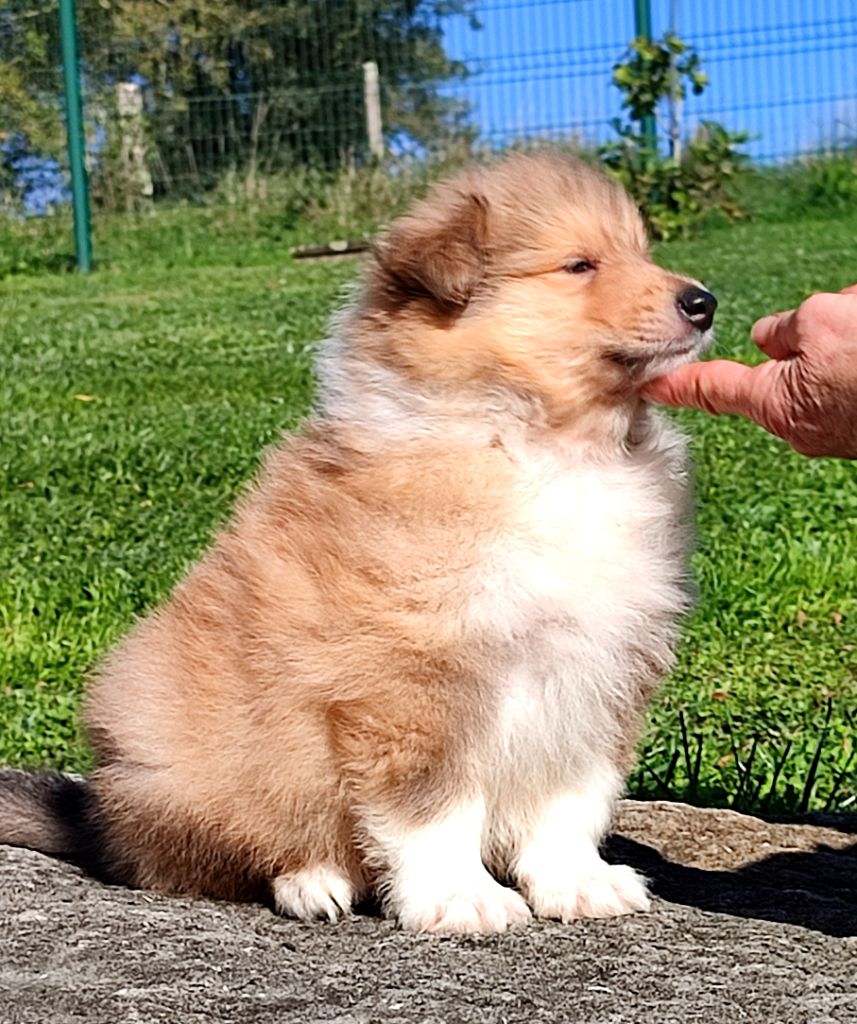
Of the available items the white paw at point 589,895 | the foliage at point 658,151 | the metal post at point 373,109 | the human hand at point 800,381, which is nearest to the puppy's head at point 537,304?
the human hand at point 800,381

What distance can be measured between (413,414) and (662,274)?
605 millimetres

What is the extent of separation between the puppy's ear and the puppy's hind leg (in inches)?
41.2

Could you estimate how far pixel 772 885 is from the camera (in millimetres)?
3959

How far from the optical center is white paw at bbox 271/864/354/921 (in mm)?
3525

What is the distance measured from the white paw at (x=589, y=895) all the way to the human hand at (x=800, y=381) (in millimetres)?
986

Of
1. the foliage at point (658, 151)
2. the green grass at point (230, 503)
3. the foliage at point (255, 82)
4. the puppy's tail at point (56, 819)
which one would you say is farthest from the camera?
the foliage at point (255, 82)

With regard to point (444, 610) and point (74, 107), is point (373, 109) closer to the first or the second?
point (74, 107)

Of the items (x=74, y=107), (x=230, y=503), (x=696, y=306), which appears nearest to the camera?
(x=696, y=306)

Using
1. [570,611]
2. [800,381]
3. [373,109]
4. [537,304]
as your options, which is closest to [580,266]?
[537,304]

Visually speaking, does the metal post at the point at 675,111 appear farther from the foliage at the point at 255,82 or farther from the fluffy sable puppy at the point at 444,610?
the fluffy sable puppy at the point at 444,610

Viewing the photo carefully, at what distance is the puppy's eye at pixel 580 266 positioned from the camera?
3604 mm

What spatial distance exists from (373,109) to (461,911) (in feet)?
52.3

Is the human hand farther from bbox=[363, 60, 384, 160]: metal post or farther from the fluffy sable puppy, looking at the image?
bbox=[363, 60, 384, 160]: metal post

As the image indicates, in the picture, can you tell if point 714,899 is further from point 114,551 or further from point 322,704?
point 114,551
